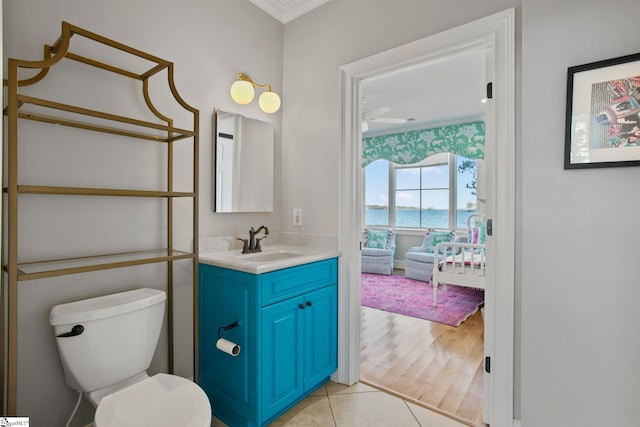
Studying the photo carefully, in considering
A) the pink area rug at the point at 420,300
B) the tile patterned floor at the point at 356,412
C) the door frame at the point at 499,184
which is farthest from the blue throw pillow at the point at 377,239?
the door frame at the point at 499,184

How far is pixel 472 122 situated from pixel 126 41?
5135 mm

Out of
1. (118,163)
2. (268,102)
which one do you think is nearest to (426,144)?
(268,102)

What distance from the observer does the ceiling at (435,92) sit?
3.45 metres

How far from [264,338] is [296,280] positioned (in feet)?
1.16

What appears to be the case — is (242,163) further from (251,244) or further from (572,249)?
(572,249)

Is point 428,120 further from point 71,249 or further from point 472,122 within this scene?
point 71,249

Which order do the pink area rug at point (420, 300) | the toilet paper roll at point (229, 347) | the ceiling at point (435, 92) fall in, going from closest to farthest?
the toilet paper roll at point (229, 347), the ceiling at point (435, 92), the pink area rug at point (420, 300)

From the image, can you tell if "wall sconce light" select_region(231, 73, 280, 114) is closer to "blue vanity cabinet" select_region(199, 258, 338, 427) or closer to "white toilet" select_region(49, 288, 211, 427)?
"blue vanity cabinet" select_region(199, 258, 338, 427)

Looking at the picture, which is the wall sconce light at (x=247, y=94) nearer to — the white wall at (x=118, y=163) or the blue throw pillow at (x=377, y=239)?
the white wall at (x=118, y=163)

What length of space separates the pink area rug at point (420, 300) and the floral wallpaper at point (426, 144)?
7.56 ft

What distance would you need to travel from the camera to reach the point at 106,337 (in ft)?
4.49

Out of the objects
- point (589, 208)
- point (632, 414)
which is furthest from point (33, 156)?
point (632, 414)

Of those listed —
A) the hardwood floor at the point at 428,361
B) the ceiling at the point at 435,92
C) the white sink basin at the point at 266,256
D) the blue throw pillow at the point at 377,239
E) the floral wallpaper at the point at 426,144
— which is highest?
the ceiling at the point at 435,92

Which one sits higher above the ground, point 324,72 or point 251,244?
point 324,72
